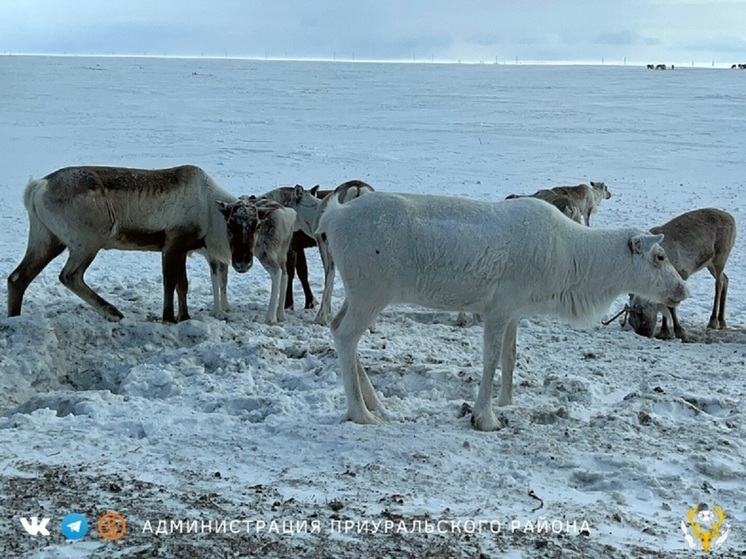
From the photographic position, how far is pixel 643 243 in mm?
7246

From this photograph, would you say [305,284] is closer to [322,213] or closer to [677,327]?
[322,213]

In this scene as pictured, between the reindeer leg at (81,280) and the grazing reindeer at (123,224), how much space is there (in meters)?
0.01

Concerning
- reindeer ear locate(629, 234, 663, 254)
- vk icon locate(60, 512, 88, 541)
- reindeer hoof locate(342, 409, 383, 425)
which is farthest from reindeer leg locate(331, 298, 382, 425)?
vk icon locate(60, 512, 88, 541)

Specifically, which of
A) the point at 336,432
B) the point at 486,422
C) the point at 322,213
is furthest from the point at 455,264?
the point at 322,213

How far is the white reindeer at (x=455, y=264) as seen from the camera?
260 inches

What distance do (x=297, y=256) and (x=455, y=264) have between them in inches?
217

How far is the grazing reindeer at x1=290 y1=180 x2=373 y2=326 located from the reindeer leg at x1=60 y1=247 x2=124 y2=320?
7.59ft

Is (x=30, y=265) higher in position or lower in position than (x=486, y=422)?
higher

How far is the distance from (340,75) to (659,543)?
62.8m

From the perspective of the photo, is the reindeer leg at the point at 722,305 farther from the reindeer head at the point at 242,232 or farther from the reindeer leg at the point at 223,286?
the reindeer leg at the point at 223,286

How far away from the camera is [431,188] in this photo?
2080 centimetres

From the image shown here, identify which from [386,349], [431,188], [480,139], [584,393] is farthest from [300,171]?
[584,393]

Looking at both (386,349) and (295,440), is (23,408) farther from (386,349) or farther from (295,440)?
(386,349)

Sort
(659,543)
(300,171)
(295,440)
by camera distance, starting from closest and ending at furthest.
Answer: (659,543), (295,440), (300,171)
